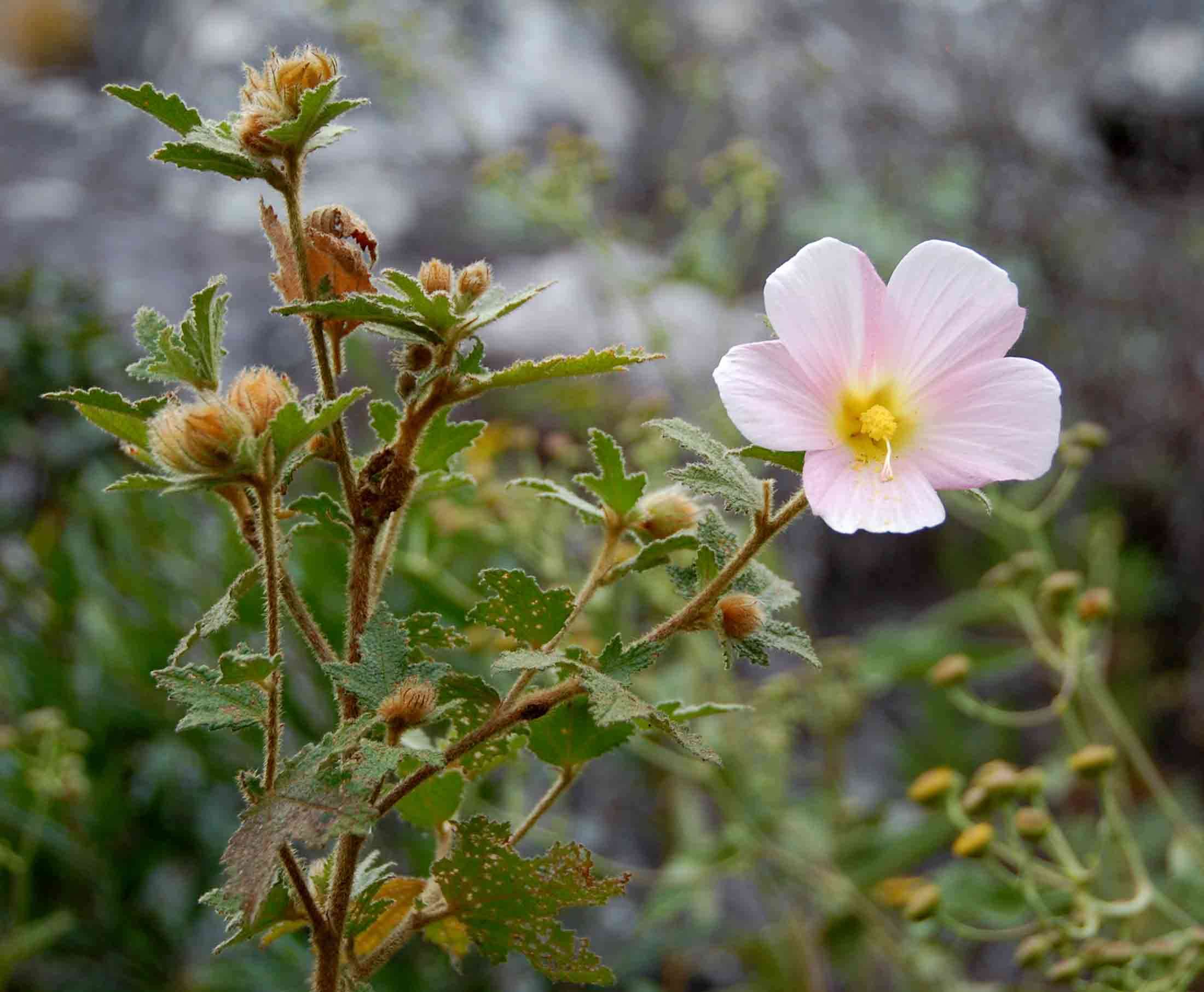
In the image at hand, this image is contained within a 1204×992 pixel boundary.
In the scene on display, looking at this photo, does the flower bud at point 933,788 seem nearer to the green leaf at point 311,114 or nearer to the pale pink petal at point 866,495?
the pale pink petal at point 866,495

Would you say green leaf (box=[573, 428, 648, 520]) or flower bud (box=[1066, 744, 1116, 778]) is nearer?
green leaf (box=[573, 428, 648, 520])

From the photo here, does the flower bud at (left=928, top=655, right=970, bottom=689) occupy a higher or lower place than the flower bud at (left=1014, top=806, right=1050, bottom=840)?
higher

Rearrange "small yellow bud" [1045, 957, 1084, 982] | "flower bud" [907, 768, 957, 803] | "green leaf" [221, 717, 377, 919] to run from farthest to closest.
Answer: "flower bud" [907, 768, 957, 803], "small yellow bud" [1045, 957, 1084, 982], "green leaf" [221, 717, 377, 919]

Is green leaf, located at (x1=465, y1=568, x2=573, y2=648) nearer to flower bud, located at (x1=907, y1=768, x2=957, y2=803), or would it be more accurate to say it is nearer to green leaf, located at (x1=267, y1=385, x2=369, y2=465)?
green leaf, located at (x1=267, y1=385, x2=369, y2=465)

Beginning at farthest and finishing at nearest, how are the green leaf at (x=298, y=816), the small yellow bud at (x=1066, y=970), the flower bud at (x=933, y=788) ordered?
the flower bud at (x=933, y=788) → the small yellow bud at (x=1066, y=970) → the green leaf at (x=298, y=816)

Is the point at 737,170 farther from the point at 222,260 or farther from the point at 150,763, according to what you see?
the point at 222,260

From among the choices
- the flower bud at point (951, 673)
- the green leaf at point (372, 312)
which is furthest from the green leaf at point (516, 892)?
the flower bud at point (951, 673)

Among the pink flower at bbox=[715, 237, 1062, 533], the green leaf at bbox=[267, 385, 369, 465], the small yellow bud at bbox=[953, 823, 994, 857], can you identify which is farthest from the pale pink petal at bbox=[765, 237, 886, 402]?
the small yellow bud at bbox=[953, 823, 994, 857]
